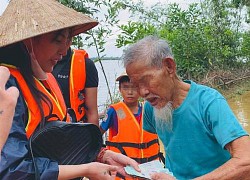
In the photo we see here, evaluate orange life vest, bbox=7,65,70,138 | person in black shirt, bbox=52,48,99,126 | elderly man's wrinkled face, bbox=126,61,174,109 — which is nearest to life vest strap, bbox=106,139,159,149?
person in black shirt, bbox=52,48,99,126

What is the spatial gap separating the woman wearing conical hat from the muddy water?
278 inches

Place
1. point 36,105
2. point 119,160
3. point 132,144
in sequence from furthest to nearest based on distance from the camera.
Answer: point 132,144 < point 119,160 < point 36,105

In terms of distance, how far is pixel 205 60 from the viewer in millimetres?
13453

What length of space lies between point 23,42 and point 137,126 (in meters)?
2.10

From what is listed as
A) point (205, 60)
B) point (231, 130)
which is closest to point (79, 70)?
point (231, 130)

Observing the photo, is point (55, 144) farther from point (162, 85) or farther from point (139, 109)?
point (139, 109)

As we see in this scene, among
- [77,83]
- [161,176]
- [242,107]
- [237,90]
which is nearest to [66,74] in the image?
[77,83]

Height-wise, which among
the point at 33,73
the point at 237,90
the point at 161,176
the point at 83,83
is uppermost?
the point at 33,73

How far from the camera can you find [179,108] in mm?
2215

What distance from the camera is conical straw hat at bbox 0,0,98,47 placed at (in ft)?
6.16

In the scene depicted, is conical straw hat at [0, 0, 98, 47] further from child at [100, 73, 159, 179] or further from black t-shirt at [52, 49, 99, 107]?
child at [100, 73, 159, 179]

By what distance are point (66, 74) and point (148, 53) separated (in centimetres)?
106

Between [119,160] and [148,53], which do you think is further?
[119,160]

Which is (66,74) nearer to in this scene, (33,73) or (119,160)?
(119,160)
